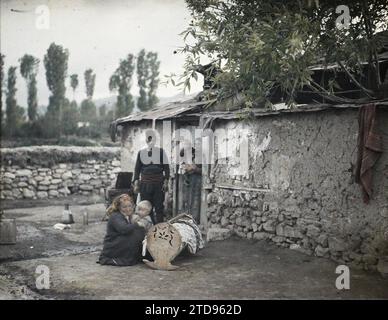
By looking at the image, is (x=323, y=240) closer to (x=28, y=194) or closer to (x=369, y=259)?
(x=369, y=259)

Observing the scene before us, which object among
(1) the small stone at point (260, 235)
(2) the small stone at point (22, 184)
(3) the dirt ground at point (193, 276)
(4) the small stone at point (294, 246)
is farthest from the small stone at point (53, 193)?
(4) the small stone at point (294, 246)

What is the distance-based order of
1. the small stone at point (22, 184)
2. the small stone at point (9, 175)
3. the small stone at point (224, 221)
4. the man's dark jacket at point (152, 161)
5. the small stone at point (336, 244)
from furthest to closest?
the small stone at point (22, 184) → the small stone at point (9, 175) → the man's dark jacket at point (152, 161) → the small stone at point (224, 221) → the small stone at point (336, 244)

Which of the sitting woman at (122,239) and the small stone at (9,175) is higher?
the small stone at (9,175)

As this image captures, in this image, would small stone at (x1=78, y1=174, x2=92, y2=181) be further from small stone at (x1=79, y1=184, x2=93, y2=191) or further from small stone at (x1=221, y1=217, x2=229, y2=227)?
small stone at (x1=221, y1=217, x2=229, y2=227)

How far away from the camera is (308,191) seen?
6805mm

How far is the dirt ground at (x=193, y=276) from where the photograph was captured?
520 cm

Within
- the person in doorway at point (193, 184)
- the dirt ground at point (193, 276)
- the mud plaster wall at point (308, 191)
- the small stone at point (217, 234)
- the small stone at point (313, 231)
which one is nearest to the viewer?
the dirt ground at point (193, 276)

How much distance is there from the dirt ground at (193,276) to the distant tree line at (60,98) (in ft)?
44.9

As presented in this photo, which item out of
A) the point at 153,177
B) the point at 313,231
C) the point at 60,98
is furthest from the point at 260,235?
the point at 60,98

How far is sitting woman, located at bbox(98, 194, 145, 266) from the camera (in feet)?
21.2

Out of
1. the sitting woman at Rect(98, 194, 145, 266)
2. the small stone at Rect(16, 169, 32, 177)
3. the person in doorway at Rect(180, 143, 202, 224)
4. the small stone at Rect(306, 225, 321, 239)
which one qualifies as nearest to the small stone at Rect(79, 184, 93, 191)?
the small stone at Rect(16, 169, 32, 177)

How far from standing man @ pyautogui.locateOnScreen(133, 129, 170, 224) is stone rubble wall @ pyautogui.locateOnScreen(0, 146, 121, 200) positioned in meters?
6.83

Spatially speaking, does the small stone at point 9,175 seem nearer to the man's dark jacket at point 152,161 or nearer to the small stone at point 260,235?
the man's dark jacket at point 152,161

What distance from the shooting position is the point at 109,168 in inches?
628
